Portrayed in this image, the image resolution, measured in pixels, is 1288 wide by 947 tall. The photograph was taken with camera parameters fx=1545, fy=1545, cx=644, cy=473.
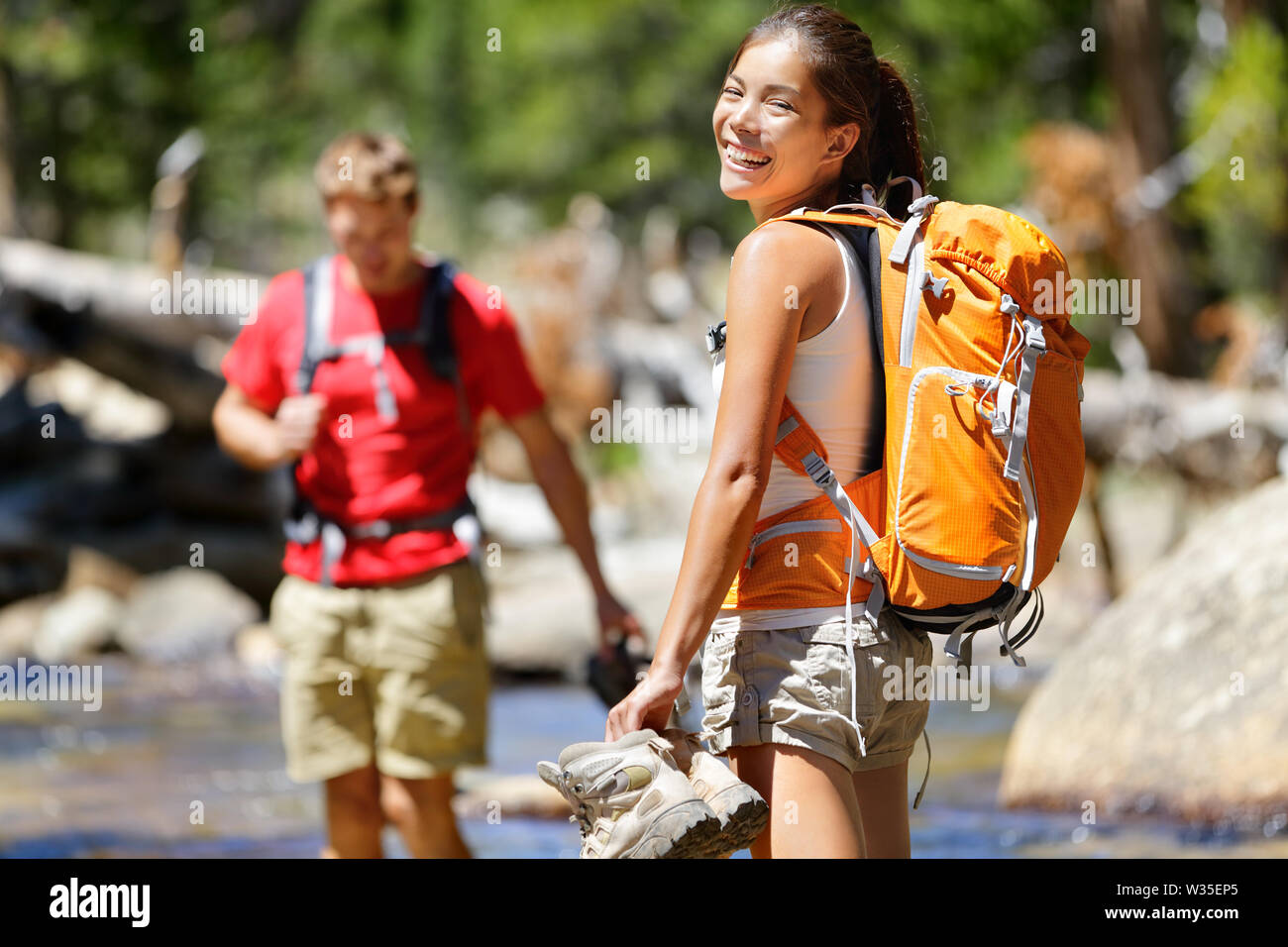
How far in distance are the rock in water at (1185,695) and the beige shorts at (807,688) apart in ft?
10.4

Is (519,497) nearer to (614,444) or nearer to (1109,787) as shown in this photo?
(614,444)

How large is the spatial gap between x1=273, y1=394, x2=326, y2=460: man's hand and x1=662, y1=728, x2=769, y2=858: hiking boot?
1.77m

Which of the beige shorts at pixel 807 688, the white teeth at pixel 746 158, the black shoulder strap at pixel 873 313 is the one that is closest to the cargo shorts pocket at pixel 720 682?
the beige shorts at pixel 807 688

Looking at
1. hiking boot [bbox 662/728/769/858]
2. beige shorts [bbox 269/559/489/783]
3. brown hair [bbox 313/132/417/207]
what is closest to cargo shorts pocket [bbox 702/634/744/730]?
hiking boot [bbox 662/728/769/858]

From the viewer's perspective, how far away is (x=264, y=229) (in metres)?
30.7

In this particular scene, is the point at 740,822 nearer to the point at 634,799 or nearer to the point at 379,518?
the point at 634,799

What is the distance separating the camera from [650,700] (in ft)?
7.68

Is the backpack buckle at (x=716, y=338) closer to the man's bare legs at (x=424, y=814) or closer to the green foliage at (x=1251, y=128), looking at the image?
the man's bare legs at (x=424, y=814)

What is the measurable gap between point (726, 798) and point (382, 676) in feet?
6.37

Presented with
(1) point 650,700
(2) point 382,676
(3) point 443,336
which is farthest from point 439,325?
(1) point 650,700

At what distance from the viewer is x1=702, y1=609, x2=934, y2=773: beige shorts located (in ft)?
7.86

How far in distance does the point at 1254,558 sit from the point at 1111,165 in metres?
8.91

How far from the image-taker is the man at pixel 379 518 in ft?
13.1
